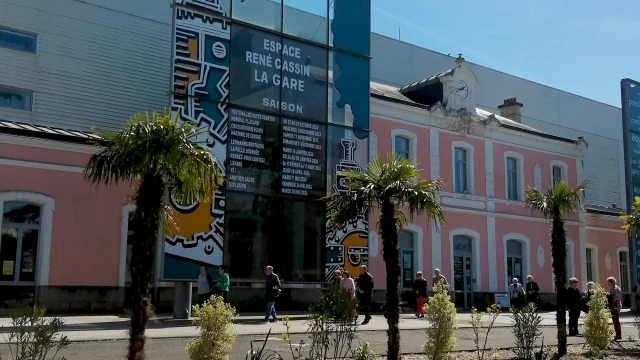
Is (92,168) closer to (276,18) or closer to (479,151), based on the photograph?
(276,18)

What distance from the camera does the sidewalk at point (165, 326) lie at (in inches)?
540

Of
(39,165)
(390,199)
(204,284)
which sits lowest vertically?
(204,284)

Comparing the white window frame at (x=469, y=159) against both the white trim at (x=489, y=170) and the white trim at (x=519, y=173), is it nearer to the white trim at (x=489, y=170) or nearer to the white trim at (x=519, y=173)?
the white trim at (x=489, y=170)

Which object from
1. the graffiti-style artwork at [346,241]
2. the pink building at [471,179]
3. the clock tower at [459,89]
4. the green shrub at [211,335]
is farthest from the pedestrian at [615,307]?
the clock tower at [459,89]

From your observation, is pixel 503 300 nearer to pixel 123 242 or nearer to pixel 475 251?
pixel 475 251

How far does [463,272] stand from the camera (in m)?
28.1

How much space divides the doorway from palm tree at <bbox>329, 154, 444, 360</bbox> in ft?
55.6

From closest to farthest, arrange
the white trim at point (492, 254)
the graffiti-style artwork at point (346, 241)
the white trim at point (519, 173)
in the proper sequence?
the graffiti-style artwork at point (346, 241)
the white trim at point (492, 254)
the white trim at point (519, 173)

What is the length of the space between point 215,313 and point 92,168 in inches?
106

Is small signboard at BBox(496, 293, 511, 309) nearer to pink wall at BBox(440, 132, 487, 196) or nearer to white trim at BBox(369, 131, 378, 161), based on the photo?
pink wall at BBox(440, 132, 487, 196)

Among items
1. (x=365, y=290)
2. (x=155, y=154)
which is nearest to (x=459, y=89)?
(x=365, y=290)

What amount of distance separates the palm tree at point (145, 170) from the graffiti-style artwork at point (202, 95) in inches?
339

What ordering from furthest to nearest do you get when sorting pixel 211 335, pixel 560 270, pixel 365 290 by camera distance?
pixel 365 290
pixel 560 270
pixel 211 335

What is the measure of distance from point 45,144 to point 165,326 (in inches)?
268
